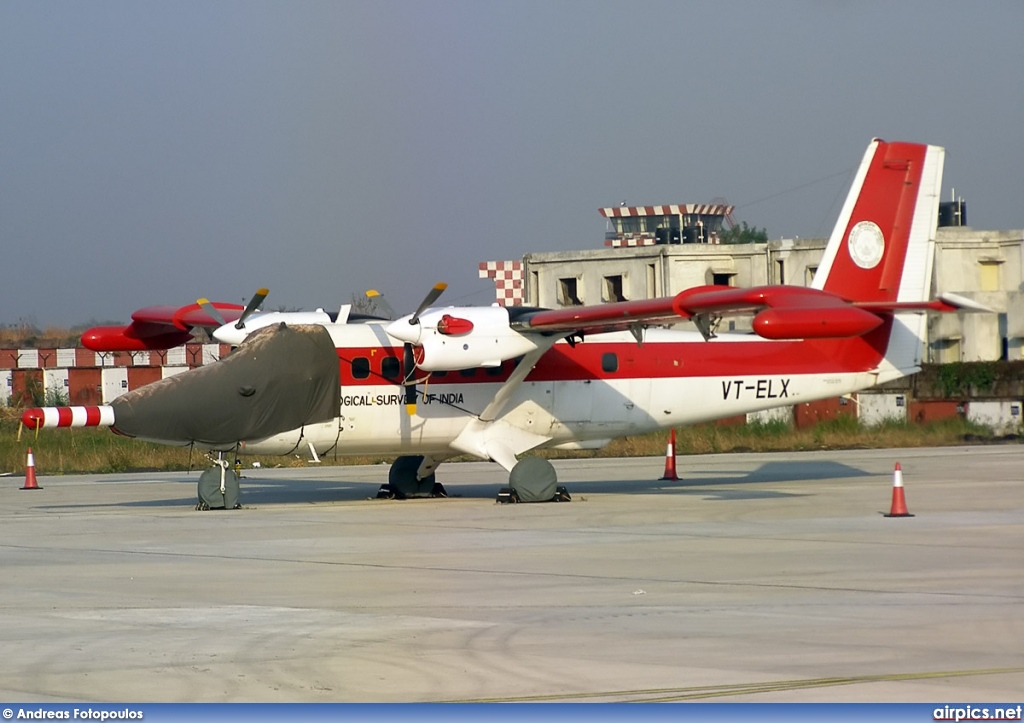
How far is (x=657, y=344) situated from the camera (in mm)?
22359

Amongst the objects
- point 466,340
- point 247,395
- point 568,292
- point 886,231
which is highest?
point 568,292

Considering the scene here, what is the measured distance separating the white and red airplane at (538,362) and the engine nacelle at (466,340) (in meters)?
0.02

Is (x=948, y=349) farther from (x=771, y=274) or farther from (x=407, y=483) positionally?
(x=407, y=483)

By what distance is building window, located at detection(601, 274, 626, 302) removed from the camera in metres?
59.9

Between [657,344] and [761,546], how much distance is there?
7.74 meters

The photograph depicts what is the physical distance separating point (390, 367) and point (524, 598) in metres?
9.81

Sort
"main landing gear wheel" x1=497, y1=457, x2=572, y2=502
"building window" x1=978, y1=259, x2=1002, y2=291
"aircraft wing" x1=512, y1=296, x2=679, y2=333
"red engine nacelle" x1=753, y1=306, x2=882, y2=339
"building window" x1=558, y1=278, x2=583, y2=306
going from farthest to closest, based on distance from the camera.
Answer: "building window" x1=558, y1=278, x2=583, y2=306 → "building window" x1=978, y1=259, x2=1002, y2=291 → "main landing gear wheel" x1=497, y1=457, x2=572, y2=502 → "aircraft wing" x1=512, y1=296, x2=679, y2=333 → "red engine nacelle" x1=753, y1=306, x2=882, y2=339

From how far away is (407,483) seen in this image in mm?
22500

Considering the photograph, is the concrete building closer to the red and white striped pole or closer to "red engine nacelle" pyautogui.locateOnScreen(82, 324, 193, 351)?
"red engine nacelle" pyautogui.locateOnScreen(82, 324, 193, 351)

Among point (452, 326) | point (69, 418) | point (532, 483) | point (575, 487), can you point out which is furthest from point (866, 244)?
point (69, 418)

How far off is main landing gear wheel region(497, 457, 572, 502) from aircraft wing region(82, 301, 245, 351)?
5.91 m

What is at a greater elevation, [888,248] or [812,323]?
[888,248]
